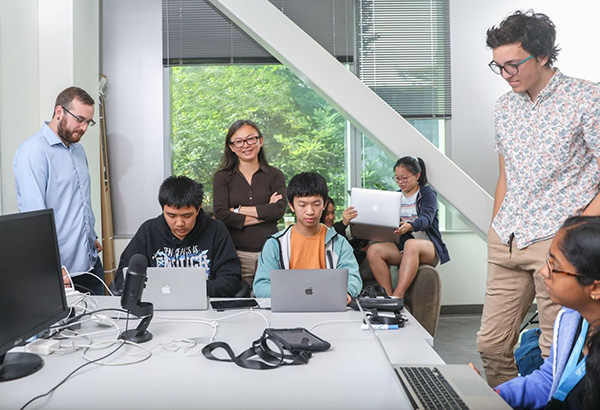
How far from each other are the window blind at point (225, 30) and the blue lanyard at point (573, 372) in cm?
391

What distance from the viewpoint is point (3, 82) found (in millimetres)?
3461

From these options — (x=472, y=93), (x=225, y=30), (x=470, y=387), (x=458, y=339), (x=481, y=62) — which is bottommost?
(x=458, y=339)

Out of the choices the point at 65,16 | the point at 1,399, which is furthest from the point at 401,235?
the point at 1,399

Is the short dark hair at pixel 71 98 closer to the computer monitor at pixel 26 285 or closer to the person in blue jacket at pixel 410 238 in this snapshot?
the computer monitor at pixel 26 285

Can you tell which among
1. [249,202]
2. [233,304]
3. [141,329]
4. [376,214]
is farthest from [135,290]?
[376,214]

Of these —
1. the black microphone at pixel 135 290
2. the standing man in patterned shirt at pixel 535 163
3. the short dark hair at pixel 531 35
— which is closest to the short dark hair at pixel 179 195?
the black microphone at pixel 135 290

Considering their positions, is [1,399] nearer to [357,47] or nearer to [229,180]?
[229,180]

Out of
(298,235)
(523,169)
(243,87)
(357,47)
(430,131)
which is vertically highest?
(357,47)

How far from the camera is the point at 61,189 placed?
9.95 ft

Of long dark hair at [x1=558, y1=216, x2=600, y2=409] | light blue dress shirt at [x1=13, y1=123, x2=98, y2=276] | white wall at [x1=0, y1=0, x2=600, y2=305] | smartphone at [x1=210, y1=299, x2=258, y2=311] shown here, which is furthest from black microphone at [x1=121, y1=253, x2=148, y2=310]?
white wall at [x1=0, y1=0, x2=600, y2=305]

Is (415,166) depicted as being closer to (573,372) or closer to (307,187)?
(307,187)

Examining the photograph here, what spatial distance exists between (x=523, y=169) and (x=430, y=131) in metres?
3.06

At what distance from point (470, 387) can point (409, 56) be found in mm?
4094

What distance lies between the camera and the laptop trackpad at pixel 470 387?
1559 millimetres
